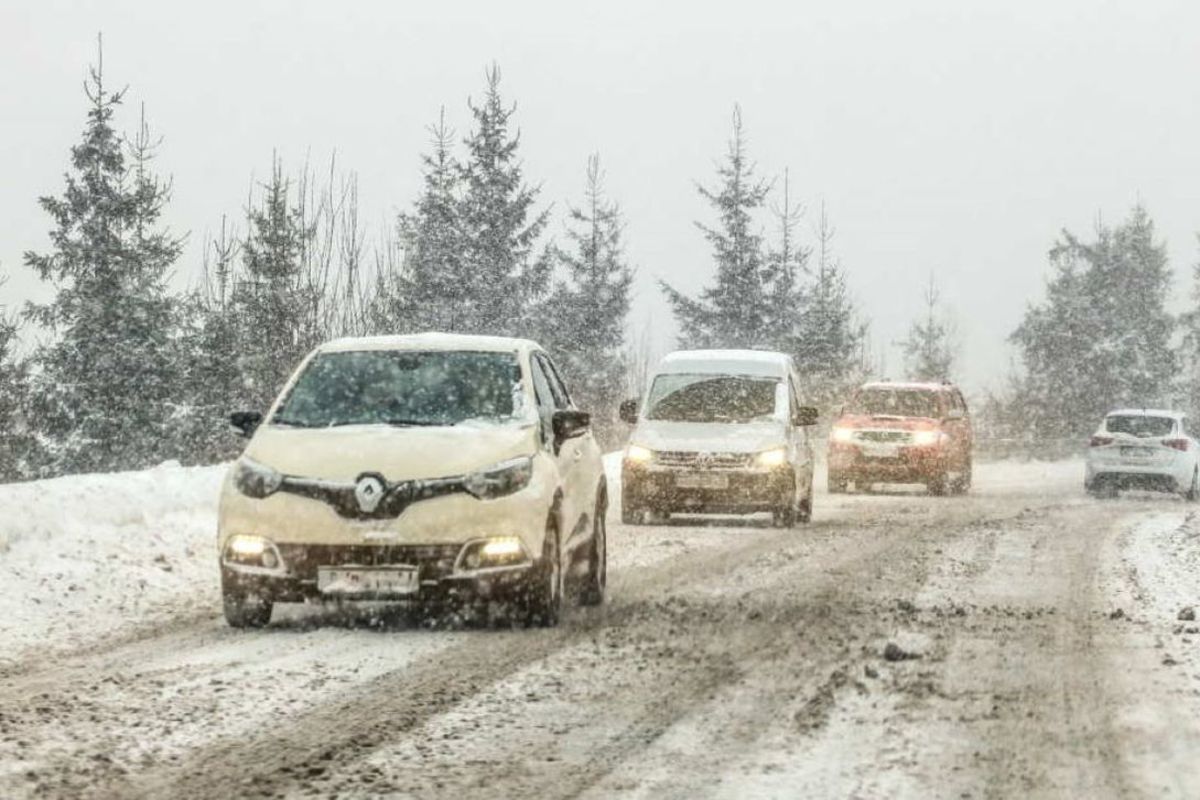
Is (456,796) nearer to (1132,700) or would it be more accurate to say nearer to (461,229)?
(1132,700)

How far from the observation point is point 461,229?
47094 millimetres

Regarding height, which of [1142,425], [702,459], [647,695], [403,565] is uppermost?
[1142,425]

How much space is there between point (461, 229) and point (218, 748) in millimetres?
41693

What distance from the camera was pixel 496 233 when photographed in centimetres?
4716

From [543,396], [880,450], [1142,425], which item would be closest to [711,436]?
[543,396]

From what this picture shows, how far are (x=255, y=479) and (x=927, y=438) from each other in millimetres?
19400

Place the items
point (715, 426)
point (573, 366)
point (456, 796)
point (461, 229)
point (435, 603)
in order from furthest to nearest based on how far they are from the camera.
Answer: point (573, 366), point (461, 229), point (715, 426), point (435, 603), point (456, 796)

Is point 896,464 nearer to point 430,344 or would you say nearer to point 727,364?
point 727,364

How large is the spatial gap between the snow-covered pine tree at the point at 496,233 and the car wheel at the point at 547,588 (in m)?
36.4

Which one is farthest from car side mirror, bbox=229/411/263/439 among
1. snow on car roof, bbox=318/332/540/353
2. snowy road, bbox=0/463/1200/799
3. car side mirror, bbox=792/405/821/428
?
car side mirror, bbox=792/405/821/428

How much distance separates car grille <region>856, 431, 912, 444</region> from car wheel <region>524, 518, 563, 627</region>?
1843cm

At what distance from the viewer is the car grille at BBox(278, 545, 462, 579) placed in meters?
8.88

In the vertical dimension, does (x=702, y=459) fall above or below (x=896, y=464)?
above

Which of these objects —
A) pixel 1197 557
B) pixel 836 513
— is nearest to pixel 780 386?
pixel 836 513
